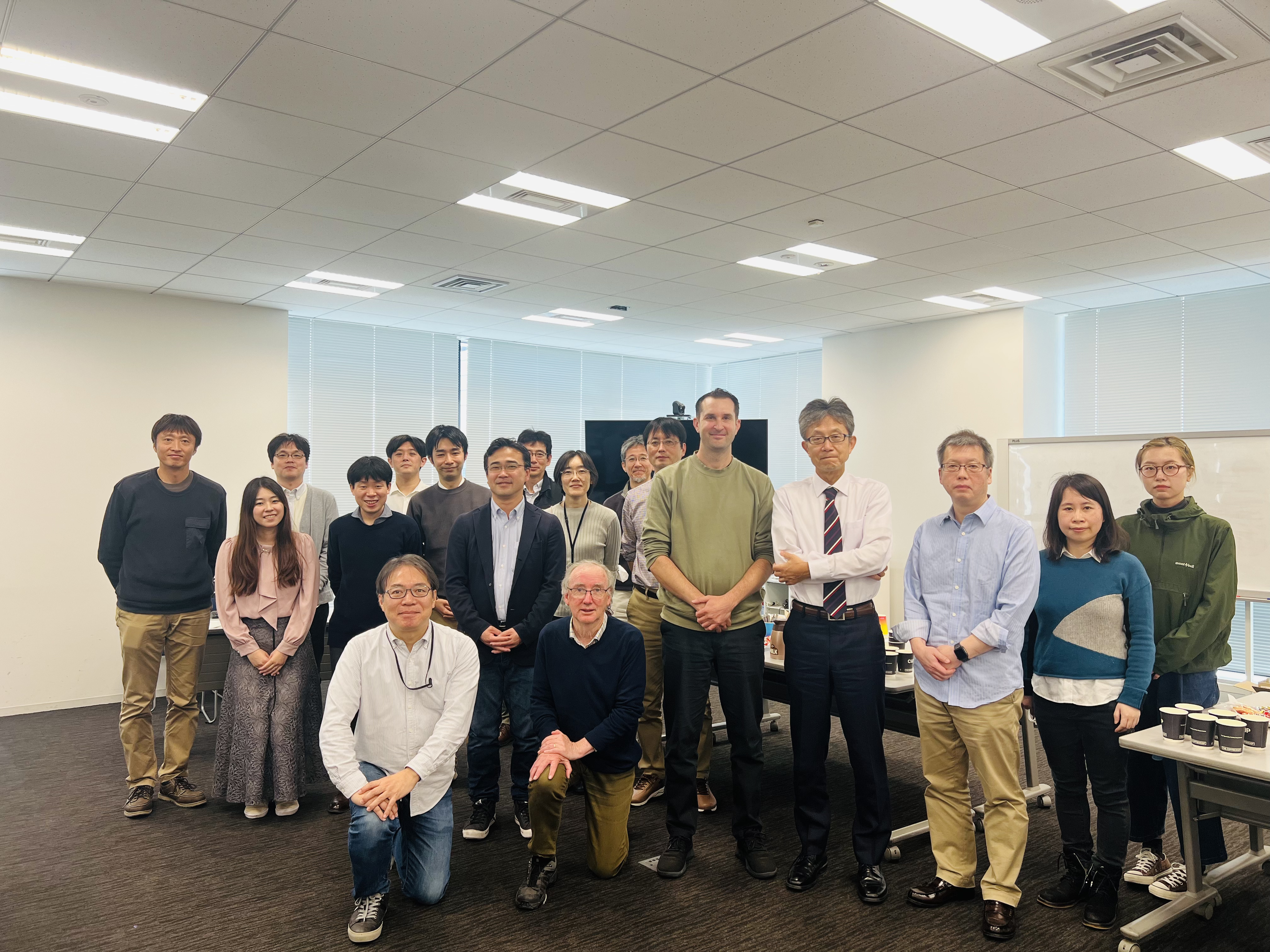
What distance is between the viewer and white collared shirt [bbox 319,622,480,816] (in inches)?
116

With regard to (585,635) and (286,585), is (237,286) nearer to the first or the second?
(286,585)

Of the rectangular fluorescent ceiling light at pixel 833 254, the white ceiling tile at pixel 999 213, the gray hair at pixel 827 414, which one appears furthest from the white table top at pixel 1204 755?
the rectangular fluorescent ceiling light at pixel 833 254

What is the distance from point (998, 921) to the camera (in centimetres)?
279

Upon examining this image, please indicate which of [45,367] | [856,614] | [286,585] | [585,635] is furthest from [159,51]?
[45,367]

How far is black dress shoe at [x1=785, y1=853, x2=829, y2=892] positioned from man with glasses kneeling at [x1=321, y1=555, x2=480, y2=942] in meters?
1.24

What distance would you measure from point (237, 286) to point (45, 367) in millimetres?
1475

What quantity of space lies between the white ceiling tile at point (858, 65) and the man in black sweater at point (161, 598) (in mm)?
2992

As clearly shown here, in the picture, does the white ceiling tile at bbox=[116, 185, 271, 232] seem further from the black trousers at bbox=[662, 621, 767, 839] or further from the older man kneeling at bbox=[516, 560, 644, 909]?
the black trousers at bbox=[662, 621, 767, 839]

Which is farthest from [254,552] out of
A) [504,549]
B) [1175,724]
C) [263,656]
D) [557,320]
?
[557,320]

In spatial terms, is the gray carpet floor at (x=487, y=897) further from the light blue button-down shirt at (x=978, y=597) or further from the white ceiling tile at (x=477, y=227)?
the white ceiling tile at (x=477, y=227)

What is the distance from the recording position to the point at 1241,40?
110 inches

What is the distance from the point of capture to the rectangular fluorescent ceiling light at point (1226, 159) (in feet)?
12.3

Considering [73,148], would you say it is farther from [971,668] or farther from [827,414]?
[971,668]

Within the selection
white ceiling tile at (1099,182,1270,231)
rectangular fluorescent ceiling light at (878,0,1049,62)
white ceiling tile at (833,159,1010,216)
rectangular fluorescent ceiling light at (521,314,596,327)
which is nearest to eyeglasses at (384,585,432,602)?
rectangular fluorescent ceiling light at (878,0,1049,62)
